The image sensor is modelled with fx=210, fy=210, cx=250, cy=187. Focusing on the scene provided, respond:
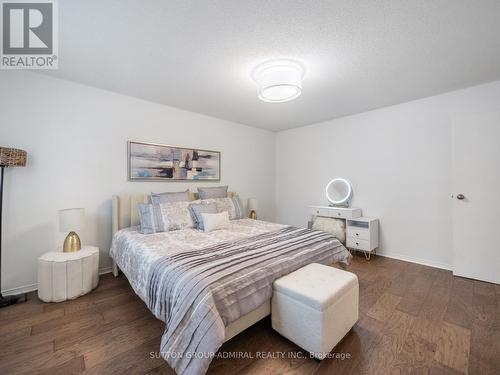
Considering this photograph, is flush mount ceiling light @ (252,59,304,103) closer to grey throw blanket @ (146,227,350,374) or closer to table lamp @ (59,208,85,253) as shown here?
grey throw blanket @ (146,227,350,374)

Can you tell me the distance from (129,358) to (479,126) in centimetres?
419

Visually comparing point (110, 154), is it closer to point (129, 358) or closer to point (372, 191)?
point (129, 358)

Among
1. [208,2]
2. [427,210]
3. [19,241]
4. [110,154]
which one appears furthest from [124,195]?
[427,210]

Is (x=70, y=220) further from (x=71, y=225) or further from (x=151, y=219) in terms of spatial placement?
(x=151, y=219)

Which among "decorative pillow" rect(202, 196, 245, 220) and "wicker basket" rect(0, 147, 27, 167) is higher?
"wicker basket" rect(0, 147, 27, 167)

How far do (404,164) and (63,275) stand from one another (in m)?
4.49

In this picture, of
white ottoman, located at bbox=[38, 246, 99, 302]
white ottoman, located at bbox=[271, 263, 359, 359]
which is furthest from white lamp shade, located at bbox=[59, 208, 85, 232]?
white ottoman, located at bbox=[271, 263, 359, 359]

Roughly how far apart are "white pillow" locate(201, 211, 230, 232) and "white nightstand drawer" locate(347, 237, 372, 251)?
202 cm

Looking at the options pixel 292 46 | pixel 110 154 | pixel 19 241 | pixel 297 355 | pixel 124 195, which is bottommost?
pixel 297 355

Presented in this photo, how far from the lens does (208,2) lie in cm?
140

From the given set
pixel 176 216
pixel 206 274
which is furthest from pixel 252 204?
pixel 206 274

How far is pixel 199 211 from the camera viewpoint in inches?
111

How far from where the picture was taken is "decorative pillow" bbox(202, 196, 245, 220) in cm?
319

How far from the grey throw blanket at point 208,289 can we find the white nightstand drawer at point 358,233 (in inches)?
61.4
